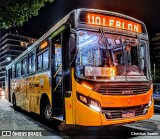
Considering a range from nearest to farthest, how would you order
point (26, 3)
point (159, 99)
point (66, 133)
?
point (66, 133)
point (26, 3)
point (159, 99)

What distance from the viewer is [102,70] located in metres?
6.48

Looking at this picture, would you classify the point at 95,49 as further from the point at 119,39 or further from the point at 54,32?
the point at 54,32

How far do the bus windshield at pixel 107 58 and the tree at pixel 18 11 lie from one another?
6715 mm

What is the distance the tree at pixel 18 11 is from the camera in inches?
483

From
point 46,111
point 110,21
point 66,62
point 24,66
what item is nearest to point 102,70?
point 66,62

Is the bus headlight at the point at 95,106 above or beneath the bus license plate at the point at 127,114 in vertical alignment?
above

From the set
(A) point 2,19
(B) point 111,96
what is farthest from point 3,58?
(B) point 111,96

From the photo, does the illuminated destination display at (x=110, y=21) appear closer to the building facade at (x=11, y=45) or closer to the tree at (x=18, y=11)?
the tree at (x=18, y=11)

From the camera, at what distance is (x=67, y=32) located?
708cm

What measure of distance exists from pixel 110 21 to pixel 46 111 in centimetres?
397

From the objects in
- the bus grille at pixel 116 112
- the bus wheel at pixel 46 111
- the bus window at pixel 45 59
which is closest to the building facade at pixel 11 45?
the bus window at pixel 45 59

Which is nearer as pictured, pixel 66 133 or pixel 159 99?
pixel 66 133

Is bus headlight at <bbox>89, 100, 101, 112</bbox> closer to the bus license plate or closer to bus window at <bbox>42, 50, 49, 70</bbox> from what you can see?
the bus license plate

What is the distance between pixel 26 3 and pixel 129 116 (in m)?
8.20
